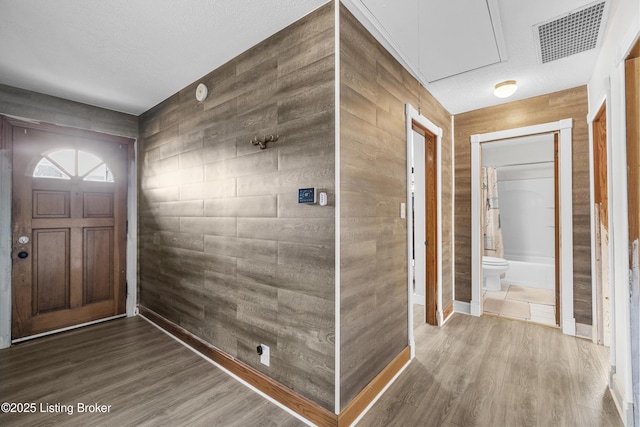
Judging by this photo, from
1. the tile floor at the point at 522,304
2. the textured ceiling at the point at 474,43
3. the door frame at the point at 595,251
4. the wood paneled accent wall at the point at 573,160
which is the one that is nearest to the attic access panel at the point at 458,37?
the textured ceiling at the point at 474,43

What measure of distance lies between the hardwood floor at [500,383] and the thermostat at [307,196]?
1.42m

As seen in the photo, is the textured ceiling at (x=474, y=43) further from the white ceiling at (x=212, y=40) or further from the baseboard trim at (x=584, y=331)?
the baseboard trim at (x=584, y=331)

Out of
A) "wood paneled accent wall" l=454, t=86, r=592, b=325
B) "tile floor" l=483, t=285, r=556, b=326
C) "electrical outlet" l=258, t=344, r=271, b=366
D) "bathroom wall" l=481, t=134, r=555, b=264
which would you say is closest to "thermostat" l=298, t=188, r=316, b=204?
"electrical outlet" l=258, t=344, r=271, b=366

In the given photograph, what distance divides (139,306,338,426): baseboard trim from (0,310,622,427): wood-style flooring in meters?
0.06

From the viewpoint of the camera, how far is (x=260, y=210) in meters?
2.11

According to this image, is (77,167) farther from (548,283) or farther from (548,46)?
(548,283)

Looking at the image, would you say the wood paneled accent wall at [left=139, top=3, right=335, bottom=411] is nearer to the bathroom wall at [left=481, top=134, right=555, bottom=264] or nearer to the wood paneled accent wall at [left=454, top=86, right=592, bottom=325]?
the wood paneled accent wall at [left=454, top=86, right=592, bottom=325]

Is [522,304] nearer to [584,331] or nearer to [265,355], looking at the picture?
[584,331]

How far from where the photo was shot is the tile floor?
3477mm

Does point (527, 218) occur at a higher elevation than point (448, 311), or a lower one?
higher

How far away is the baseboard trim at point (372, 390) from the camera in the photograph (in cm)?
171

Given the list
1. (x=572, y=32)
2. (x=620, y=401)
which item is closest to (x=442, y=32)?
(x=572, y=32)

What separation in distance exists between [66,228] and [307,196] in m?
3.09

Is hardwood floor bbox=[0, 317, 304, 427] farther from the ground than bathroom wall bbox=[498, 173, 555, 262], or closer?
closer
